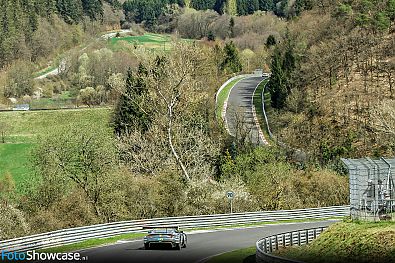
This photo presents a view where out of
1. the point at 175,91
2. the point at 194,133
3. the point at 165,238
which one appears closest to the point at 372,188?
the point at 165,238

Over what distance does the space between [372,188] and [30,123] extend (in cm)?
8627

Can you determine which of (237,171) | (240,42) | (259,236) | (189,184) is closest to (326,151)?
(237,171)

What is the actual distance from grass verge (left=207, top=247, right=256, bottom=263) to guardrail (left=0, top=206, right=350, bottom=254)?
830cm

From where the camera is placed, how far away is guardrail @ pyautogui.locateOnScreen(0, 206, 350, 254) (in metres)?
34.7

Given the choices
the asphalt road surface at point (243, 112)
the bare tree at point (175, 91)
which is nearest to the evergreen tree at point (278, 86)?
the asphalt road surface at point (243, 112)

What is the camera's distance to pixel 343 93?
92.9 metres

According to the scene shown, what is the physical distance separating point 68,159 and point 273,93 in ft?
161

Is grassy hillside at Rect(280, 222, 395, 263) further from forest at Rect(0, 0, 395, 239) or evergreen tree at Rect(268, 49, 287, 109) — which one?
evergreen tree at Rect(268, 49, 287, 109)

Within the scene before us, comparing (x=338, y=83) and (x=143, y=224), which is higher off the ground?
(x=338, y=83)

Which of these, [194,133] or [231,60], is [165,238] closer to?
[194,133]

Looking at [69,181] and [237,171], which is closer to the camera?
[69,181]

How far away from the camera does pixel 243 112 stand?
100125mm

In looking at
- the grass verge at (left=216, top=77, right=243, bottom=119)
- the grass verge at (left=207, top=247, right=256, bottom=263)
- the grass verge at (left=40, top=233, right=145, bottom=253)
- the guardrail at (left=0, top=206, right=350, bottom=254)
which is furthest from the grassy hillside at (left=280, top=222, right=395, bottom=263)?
the grass verge at (left=216, top=77, right=243, bottom=119)

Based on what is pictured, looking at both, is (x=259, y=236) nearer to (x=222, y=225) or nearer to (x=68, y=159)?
(x=222, y=225)
